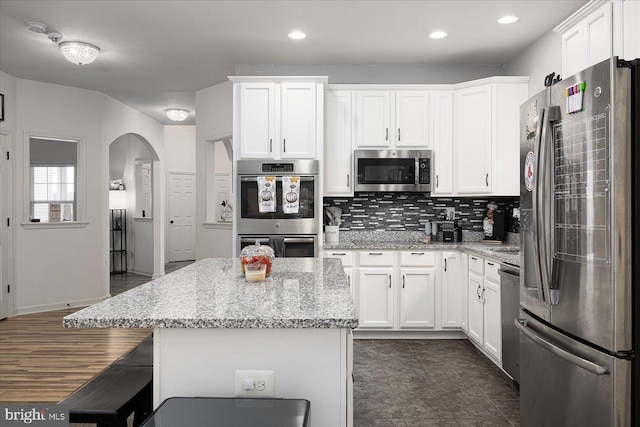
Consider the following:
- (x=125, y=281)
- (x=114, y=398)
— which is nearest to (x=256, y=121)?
(x=114, y=398)

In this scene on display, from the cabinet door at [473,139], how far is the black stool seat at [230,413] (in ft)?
11.4

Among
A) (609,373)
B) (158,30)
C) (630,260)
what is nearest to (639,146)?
(630,260)

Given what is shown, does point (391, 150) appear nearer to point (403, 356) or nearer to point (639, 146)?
point (403, 356)

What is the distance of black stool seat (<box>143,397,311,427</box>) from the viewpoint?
3.85 ft

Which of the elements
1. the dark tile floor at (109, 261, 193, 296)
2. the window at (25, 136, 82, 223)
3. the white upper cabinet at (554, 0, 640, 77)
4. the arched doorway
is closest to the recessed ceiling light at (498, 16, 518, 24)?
the white upper cabinet at (554, 0, 640, 77)

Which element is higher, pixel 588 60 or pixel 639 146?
pixel 588 60

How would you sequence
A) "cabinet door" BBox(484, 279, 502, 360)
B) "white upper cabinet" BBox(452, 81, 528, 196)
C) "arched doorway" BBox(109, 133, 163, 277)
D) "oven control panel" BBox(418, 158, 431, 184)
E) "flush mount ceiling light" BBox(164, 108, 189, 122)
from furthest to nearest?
"arched doorway" BBox(109, 133, 163, 277) < "flush mount ceiling light" BBox(164, 108, 189, 122) < "oven control panel" BBox(418, 158, 431, 184) < "white upper cabinet" BBox(452, 81, 528, 196) < "cabinet door" BBox(484, 279, 502, 360)

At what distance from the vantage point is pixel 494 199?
4.73 meters

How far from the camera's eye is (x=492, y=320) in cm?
348

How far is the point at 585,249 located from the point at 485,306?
1928 mm

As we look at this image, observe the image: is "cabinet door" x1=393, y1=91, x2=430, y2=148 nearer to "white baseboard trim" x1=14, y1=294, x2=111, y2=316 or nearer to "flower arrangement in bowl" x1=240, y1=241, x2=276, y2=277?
"flower arrangement in bowl" x1=240, y1=241, x2=276, y2=277

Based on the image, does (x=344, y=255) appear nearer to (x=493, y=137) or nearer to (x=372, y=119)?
(x=372, y=119)

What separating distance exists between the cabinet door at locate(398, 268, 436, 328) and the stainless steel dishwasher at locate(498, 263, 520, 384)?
3.30 feet

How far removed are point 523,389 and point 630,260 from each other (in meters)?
1.01
